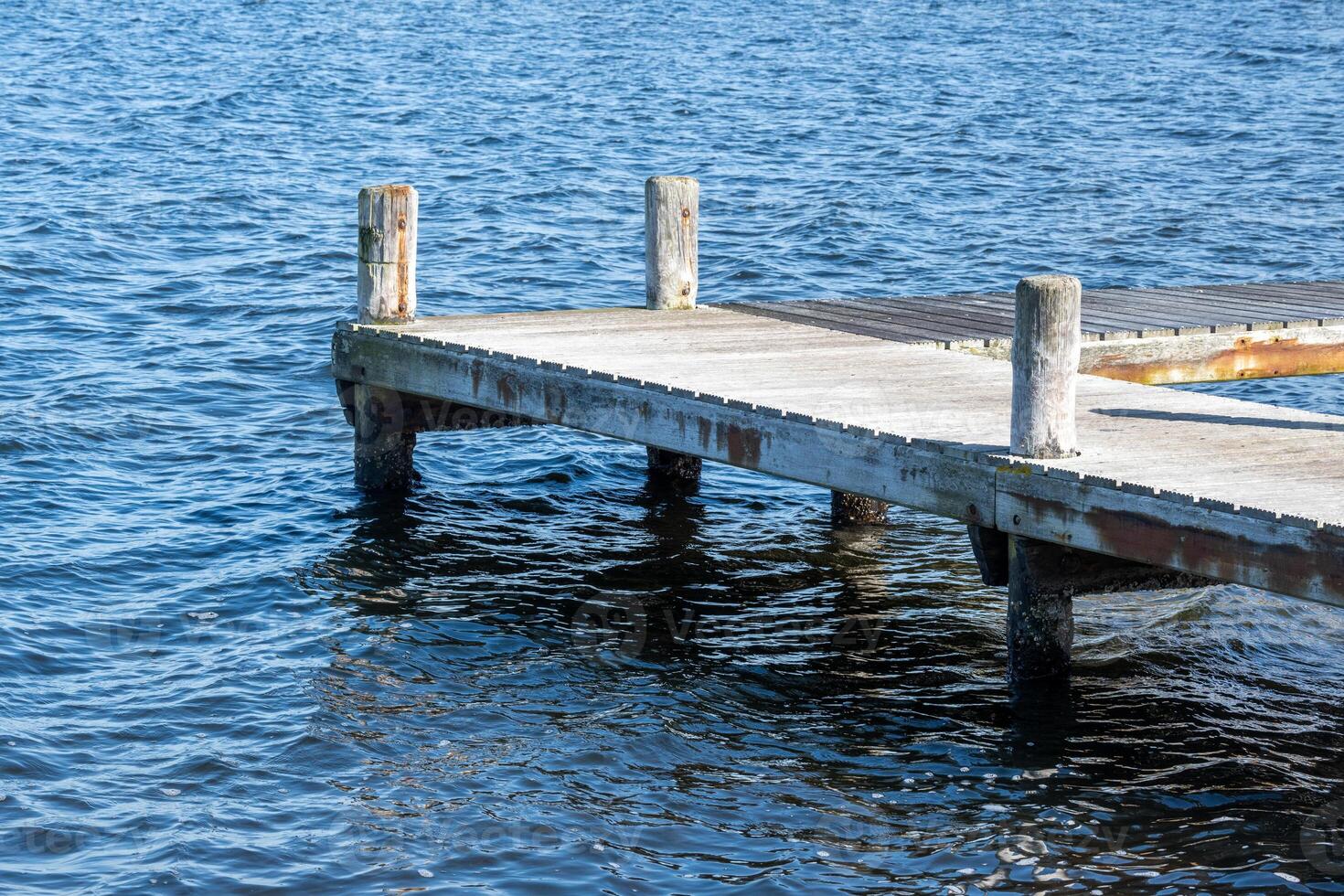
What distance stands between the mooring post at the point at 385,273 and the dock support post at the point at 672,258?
1711 millimetres

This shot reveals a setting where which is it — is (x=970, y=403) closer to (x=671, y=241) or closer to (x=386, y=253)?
(x=671, y=241)

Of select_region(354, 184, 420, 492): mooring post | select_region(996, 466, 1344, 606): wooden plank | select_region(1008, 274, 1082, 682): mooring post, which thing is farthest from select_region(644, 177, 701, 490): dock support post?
select_region(996, 466, 1344, 606): wooden plank

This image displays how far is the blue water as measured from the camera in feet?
23.7

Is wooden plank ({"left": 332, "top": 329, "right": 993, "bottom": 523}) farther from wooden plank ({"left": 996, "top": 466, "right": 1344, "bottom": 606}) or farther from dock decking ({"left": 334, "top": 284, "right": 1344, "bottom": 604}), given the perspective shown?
wooden plank ({"left": 996, "top": 466, "right": 1344, "bottom": 606})

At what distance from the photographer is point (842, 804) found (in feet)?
24.6

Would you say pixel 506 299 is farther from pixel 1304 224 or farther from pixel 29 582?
pixel 1304 224

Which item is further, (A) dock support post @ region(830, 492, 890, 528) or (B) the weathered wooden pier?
(A) dock support post @ region(830, 492, 890, 528)

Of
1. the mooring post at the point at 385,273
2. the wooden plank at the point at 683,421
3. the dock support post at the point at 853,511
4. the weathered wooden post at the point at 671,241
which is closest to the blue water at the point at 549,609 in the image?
the dock support post at the point at 853,511

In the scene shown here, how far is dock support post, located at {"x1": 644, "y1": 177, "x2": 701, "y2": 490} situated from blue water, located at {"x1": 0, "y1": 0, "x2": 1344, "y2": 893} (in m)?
0.35

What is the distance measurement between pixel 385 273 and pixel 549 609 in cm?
264

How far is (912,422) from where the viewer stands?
8.52 meters

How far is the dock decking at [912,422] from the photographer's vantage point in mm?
7074

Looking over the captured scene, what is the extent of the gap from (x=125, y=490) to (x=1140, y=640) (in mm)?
6889

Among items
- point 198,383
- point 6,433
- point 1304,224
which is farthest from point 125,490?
point 1304,224
